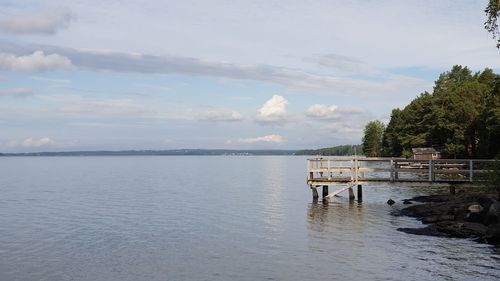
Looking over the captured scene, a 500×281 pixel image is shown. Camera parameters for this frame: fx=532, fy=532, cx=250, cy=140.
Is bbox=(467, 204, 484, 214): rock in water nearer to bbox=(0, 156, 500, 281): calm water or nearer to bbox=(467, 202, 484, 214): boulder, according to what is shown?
bbox=(467, 202, 484, 214): boulder

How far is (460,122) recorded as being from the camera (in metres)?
69.7

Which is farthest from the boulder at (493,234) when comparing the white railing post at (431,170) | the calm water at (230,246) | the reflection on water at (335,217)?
the white railing post at (431,170)

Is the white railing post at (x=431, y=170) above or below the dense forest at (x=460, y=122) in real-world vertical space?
below

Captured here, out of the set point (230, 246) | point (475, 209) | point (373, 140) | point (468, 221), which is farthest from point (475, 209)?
point (373, 140)

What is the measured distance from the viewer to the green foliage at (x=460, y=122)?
51625 millimetres

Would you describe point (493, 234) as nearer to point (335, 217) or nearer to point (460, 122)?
point (335, 217)

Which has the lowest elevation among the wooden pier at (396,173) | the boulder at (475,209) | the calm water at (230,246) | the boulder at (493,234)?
the calm water at (230,246)

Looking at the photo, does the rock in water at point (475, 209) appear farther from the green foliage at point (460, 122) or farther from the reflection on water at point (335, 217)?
the green foliage at point (460, 122)

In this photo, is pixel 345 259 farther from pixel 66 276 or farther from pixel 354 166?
pixel 354 166

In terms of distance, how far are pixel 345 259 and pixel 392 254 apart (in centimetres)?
212

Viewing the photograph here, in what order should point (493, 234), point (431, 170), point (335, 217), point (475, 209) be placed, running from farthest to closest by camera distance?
point (431, 170)
point (335, 217)
point (475, 209)
point (493, 234)

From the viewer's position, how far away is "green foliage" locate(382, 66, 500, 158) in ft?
169

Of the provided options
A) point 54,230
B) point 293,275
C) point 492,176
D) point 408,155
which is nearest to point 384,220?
point 492,176

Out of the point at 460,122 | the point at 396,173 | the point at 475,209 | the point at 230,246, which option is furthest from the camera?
the point at 460,122
